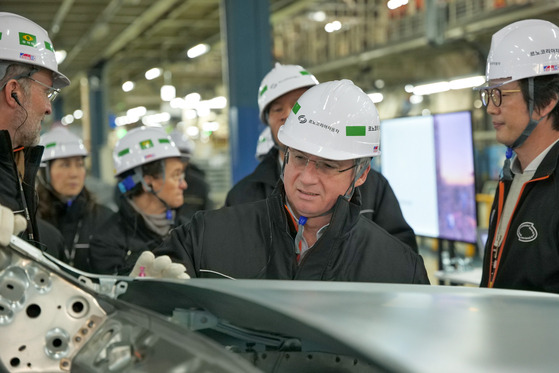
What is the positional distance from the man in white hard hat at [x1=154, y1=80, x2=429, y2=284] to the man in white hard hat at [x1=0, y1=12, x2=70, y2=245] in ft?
2.18

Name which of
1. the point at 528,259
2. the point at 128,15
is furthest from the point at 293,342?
the point at 128,15

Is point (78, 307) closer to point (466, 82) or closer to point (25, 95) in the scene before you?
point (25, 95)

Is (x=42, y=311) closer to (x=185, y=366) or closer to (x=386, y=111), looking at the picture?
(x=185, y=366)

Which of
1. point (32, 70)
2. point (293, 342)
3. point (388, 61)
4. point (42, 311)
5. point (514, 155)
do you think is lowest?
point (293, 342)

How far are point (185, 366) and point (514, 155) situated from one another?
214cm

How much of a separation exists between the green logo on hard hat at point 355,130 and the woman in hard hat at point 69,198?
273 cm

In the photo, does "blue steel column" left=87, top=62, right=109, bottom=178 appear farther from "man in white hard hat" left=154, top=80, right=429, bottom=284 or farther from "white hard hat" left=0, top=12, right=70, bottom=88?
"man in white hard hat" left=154, top=80, right=429, bottom=284

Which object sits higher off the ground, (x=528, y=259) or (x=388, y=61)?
(x=388, y=61)

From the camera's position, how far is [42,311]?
4.34 feet

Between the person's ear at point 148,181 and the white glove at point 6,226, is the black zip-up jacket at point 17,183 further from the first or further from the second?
the person's ear at point 148,181

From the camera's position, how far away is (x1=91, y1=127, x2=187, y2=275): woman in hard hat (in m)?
3.73

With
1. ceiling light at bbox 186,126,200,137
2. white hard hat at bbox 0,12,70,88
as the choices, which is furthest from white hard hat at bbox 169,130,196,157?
ceiling light at bbox 186,126,200,137

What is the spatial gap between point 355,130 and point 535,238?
0.80 meters

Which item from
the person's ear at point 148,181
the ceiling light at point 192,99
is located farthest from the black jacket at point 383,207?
the ceiling light at point 192,99
